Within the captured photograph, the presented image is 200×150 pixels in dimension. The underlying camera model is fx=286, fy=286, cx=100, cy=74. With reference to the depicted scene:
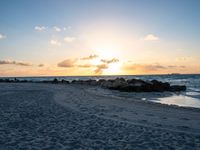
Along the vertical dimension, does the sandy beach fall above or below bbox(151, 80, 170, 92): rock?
below

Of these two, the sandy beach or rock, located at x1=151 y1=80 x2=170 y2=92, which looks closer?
the sandy beach

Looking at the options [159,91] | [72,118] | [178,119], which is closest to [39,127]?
[72,118]

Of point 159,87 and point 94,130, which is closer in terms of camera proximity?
point 94,130

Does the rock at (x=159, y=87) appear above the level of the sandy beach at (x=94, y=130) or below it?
above

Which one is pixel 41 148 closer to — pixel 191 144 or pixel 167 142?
pixel 167 142

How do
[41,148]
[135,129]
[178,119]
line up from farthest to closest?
[178,119], [135,129], [41,148]

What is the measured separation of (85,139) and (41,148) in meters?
1.77

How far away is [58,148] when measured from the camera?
909 centimetres

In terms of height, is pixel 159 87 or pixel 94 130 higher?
pixel 159 87

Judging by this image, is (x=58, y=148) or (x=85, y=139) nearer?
(x=58, y=148)

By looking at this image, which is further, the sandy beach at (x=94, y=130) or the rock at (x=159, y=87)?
the rock at (x=159, y=87)

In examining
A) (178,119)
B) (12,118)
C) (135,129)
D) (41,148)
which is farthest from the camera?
(178,119)

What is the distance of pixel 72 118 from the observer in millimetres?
14211

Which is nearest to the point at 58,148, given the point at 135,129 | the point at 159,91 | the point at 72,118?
the point at 135,129
